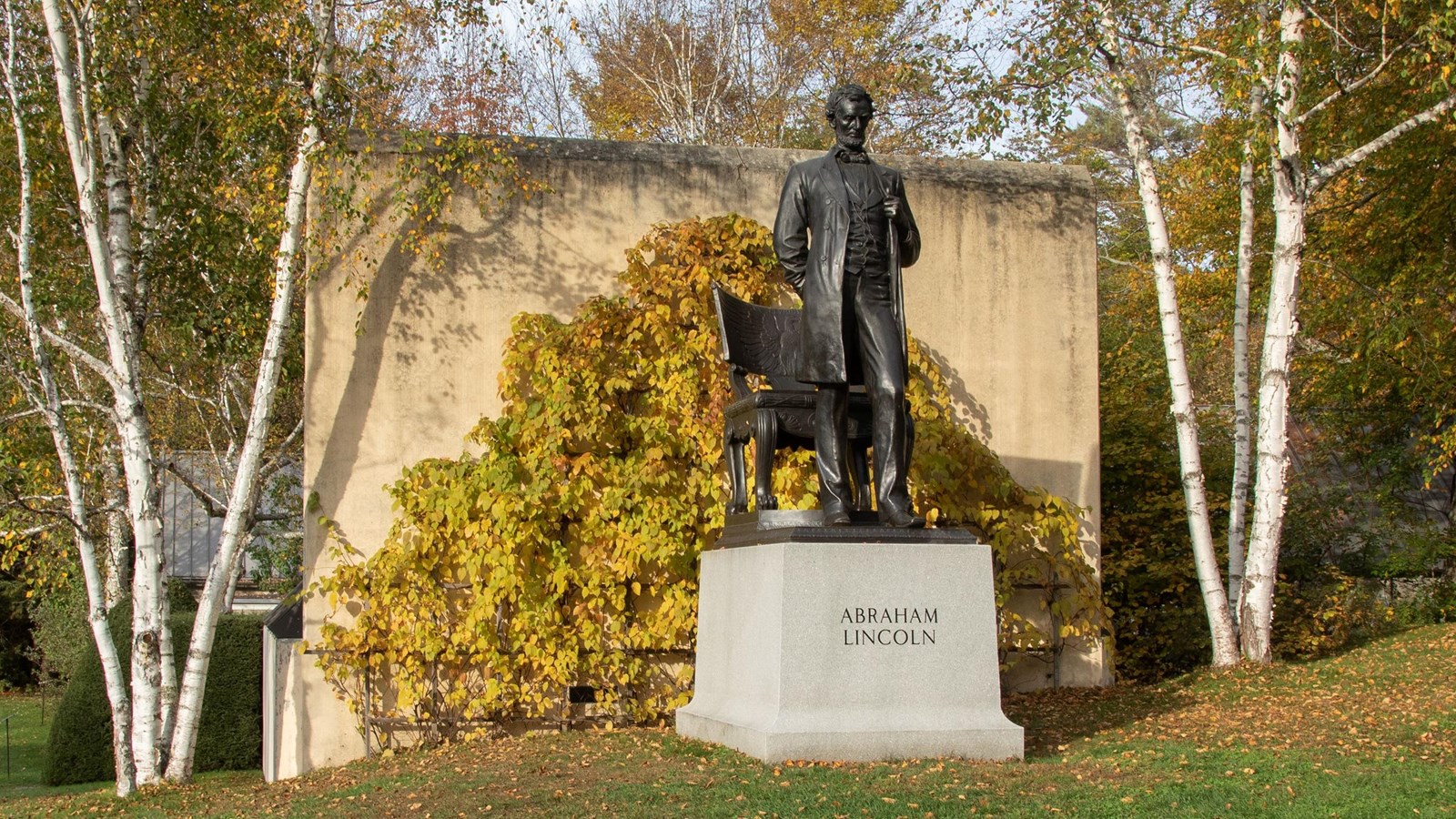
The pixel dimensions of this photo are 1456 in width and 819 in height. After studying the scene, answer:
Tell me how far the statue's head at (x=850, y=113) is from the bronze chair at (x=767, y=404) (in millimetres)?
1094

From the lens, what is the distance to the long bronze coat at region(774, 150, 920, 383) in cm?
762

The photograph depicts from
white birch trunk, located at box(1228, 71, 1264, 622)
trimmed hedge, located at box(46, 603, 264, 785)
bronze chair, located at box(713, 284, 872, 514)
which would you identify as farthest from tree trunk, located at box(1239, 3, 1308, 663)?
trimmed hedge, located at box(46, 603, 264, 785)

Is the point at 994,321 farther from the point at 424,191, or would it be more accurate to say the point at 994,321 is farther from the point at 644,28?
the point at 644,28

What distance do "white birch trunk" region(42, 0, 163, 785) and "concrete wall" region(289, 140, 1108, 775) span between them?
1.01 meters

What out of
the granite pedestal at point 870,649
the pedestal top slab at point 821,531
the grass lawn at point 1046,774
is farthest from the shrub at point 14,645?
the granite pedestal at point 870,649

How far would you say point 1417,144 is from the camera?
1277cm

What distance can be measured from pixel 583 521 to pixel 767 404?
2.79 metres

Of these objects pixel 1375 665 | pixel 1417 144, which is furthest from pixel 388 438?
pixel 1417 144

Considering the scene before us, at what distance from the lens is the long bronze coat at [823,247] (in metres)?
7.62

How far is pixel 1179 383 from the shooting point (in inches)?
441

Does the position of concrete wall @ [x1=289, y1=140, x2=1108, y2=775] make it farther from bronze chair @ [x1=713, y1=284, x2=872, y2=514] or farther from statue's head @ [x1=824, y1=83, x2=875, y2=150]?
statue's head @ [x1=824, y1=83, x2=875, y2=150]

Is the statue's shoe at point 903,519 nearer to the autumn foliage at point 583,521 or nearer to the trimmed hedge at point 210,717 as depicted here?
the autumn foliage at point 583,521

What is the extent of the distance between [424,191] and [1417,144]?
878 cm

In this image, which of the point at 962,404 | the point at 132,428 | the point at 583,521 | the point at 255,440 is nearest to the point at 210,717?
the point at 132,428
